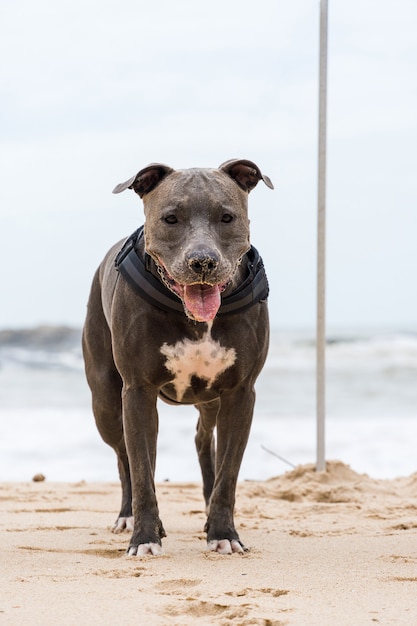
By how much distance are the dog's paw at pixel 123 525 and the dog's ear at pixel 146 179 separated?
181 cm

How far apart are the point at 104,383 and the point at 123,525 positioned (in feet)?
2.46

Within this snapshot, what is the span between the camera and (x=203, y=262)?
4.25 m

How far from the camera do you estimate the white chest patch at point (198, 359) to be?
478 cm

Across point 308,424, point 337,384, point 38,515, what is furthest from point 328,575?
point 337,384

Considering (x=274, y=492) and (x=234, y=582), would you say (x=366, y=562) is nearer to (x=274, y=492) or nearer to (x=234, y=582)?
(x=234, y=582)

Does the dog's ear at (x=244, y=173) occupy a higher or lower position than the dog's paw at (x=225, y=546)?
higher

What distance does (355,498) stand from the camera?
6859 mm

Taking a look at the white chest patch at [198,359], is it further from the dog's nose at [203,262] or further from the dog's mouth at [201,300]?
the dog's nose at [203,262]

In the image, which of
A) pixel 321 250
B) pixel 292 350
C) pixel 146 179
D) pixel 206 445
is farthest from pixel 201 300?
pixel 292 350

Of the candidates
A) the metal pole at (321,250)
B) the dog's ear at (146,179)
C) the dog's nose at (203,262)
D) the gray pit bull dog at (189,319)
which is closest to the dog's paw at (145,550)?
the gray pit bull dog at (189,319)

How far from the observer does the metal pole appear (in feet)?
25.1

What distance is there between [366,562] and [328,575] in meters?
0.36

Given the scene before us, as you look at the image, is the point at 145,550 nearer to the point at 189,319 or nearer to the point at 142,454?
the point at 142,454

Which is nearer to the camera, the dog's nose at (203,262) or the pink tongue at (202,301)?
the dog's nose at (203,262)
